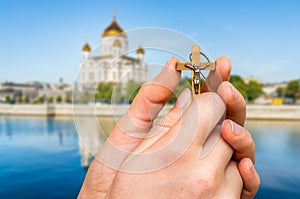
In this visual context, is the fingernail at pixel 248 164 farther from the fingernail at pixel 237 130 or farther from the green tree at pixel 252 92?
the green tree at pixel 252 92

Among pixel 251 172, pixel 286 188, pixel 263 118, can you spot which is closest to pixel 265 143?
pixel 286 188

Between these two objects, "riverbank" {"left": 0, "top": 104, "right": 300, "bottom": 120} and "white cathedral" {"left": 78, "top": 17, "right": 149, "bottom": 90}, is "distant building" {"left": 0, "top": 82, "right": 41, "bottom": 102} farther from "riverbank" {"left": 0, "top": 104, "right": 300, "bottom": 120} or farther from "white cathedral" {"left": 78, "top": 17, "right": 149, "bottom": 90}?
"white cathedral" {"left": 78, "top": 17, "right": 149, "bottom": 90}

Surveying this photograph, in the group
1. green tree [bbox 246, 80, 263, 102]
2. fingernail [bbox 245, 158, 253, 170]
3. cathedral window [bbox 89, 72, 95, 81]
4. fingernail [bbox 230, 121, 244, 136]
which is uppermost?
cathedral window [bbox 89, 72, 95, 81]

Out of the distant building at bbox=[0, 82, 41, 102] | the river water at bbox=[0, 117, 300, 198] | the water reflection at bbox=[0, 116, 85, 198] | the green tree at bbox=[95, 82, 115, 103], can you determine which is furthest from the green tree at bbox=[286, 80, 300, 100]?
the green tree at bbox=[95, 82, 115, 103]

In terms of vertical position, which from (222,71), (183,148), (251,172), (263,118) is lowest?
(263,118)

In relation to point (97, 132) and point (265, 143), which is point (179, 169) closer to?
point (97, 132)

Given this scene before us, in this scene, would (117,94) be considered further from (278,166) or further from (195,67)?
(278,166)

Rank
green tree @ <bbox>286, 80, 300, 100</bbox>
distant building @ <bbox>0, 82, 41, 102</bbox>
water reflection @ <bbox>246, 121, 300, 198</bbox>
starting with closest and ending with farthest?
water reflection @ <bbox>246, 121, 300, 198</bbox> < green tree @ <bbox>286, 80, 300, 100</bbox> < distant building @ <bbox>0, 82, 41, 102</bbox>
